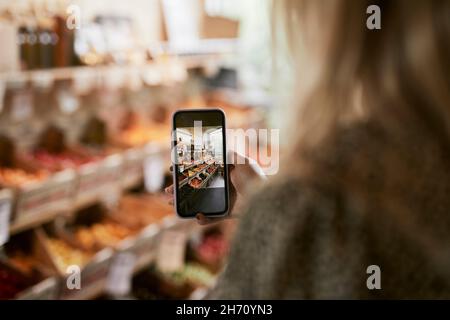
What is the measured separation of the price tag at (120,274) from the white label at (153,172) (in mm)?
454

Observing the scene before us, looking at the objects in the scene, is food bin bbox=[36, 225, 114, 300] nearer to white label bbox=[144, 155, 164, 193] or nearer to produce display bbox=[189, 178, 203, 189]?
white label bbox=[144, 155, 164, 193]

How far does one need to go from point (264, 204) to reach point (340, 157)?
0.35 feet

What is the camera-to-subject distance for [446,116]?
64 centimetres

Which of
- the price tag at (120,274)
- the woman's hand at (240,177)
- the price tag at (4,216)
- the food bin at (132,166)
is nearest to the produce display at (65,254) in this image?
the price tag at (120,274)

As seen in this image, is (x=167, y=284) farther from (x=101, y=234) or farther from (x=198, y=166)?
(x=198, y=166)

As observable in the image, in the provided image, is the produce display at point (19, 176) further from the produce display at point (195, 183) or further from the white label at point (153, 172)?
→ the produce display at point (195, 183)

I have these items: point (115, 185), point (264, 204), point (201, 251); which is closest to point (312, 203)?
point (264, 204)

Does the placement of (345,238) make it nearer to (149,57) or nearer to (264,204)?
(264,204)

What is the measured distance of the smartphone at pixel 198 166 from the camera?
3.18ft

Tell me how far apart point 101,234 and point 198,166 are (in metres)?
1.54

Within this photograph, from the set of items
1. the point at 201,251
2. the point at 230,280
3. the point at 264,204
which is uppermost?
the point at 264,204

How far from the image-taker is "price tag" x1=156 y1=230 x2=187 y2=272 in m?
2.50

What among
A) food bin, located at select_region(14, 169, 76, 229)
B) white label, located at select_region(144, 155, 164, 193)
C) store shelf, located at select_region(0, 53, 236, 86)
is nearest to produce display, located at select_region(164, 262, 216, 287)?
white label, located at select_region(144, 155, 164, 193)

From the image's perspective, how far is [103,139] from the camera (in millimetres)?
2662
